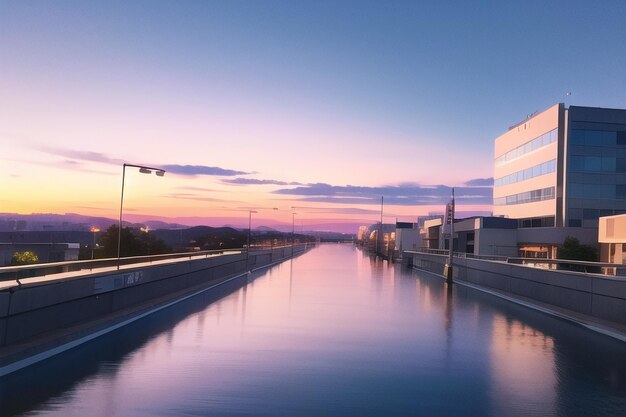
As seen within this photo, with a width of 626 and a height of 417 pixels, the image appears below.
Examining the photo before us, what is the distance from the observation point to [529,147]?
7094cm

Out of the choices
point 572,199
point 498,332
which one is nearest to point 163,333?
point 498,332

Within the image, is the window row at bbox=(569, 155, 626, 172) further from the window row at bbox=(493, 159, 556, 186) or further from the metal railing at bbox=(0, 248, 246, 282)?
the metal railing at bbox=(0, 248, 246, 282)

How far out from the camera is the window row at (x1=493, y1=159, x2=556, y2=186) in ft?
212

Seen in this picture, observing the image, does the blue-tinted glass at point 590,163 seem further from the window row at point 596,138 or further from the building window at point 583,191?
the building window at point 583,191

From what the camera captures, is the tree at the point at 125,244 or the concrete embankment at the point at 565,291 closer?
the concrete embankment at the point at 565,291

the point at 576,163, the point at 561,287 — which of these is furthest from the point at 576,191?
the point at 561,287

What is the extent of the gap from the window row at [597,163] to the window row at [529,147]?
3.48 meters

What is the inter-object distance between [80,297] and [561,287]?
1505 cm

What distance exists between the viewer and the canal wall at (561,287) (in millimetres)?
15063

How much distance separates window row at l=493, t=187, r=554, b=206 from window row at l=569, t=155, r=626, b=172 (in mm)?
3827

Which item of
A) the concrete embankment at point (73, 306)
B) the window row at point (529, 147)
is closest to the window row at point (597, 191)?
the window row at point (529, 147)

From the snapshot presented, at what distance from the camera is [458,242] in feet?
267

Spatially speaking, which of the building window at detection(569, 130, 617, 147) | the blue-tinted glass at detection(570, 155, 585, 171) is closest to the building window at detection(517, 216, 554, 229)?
the blue-tinted glass at detection(570, 155, 585, 171)

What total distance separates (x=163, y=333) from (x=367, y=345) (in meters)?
4.80
